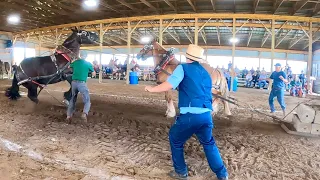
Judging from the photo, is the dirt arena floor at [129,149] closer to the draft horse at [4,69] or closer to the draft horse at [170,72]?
the draft horse at [170,72]

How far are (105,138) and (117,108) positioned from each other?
3.27 meters

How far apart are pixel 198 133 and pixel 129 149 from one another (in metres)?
1.57

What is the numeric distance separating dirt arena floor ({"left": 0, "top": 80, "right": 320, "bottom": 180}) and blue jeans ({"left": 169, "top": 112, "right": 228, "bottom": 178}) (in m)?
0.28

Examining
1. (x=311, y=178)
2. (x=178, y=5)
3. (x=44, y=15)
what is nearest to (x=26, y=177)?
(x=311, y=178)

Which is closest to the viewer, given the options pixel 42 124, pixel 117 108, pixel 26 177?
pixel 26 177

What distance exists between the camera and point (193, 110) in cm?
295

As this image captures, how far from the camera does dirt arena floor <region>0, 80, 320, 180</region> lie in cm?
325

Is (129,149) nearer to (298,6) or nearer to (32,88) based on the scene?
(32,88)

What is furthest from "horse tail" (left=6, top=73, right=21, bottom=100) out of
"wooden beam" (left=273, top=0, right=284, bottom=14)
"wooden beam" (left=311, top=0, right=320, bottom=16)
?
"wooden beam" (left=311, top=0, right=320, bottom=16)

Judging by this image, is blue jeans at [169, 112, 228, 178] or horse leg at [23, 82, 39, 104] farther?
horse leg at [23, 82, 39, 104]

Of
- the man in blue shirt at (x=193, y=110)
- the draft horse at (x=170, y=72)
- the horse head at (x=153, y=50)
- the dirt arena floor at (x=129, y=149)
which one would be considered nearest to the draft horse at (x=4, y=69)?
the dirt arena floor at (x=129, y=149)

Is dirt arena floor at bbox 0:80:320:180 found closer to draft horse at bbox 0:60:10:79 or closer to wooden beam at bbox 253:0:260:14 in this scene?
wooden beam at bbox 253:0:260:14

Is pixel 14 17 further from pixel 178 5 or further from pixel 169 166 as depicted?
pixel 169 166

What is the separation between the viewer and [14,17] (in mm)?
18812
